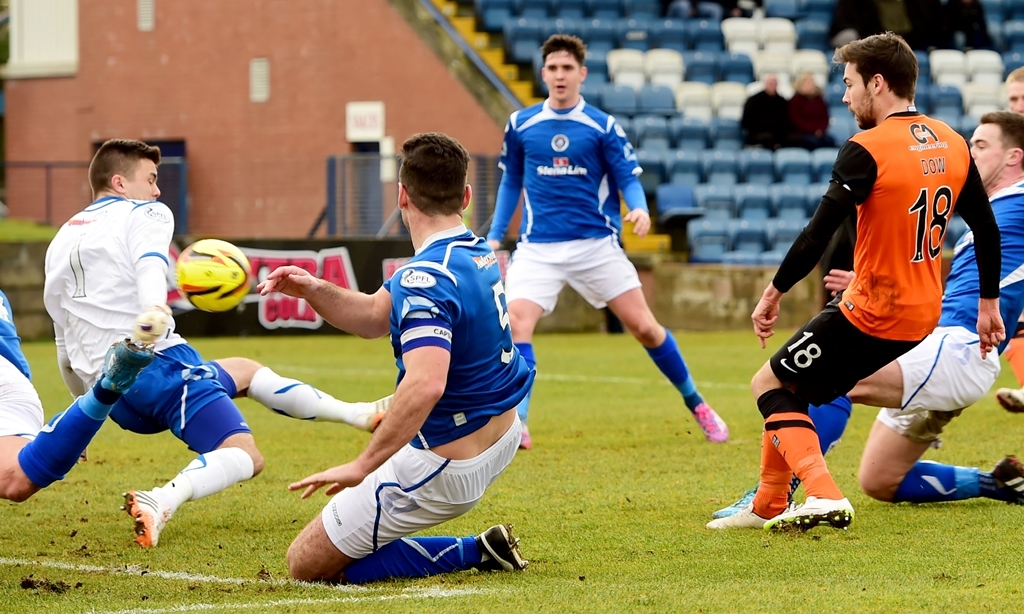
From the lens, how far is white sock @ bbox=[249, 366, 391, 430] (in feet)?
21.3

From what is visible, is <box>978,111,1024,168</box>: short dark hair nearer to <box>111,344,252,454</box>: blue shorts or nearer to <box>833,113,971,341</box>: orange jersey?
<box>833,113,971,341</box>: orange jersey

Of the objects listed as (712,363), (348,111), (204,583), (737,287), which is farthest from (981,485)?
(348,111)

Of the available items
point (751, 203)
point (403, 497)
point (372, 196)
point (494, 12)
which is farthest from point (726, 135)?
point (403, 497)

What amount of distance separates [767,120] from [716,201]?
164 cm

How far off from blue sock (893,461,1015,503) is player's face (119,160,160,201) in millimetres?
3712

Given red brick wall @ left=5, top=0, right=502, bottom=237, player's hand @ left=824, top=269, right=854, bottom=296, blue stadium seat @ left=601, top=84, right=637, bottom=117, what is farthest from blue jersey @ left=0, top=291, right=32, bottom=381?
blue stadium seat @ left=601, top=84, right=637, bottom=117

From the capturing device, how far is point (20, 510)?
659 cm

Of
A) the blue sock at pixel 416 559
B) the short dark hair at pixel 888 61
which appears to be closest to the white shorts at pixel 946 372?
the short dark hair at pixel 888 61

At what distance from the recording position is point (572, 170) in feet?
29.0

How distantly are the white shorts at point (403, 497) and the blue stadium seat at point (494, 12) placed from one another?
17561mm

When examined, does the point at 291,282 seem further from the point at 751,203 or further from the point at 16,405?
the point at 751,203

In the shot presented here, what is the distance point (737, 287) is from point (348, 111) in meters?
8.22

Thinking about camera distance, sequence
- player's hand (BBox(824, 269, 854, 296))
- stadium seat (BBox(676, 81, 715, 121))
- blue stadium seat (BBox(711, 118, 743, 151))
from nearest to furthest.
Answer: player's hand (BBox(824, 269, 854, 296))
blue stadium seat (BBox(711, 118, 743, 151))
stadium seat (BBox(676, 81, 715, 121))

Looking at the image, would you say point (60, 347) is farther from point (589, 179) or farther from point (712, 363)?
point (712, 363)
